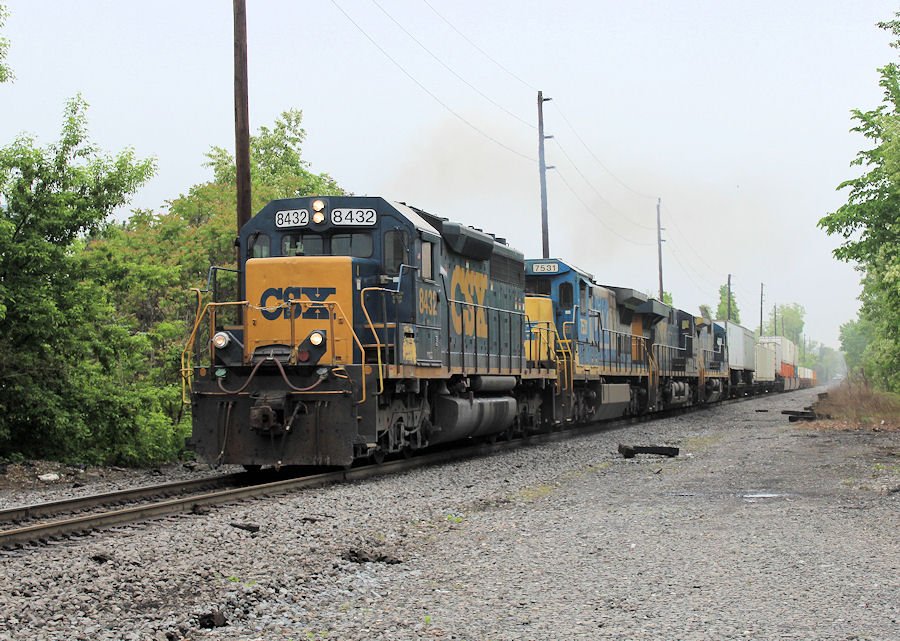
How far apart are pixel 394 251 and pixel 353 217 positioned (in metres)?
0.67

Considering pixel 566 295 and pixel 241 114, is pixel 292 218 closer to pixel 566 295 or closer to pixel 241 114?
pixel 241 114

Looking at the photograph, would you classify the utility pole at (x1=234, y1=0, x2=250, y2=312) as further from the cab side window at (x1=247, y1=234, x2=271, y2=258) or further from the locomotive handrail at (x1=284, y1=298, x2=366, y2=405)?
the locomotive handrail at (x1=284, y1=298, x2=366, y2=405)

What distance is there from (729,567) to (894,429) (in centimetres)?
1617

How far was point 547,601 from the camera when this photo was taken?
16.6 feet

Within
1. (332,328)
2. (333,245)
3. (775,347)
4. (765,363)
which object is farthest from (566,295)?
(775,347)

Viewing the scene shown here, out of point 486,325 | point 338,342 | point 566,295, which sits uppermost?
point 566,295

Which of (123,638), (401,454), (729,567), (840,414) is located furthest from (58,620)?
(840,414)

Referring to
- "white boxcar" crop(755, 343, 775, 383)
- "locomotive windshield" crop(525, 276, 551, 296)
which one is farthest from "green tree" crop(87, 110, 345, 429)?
"white boxcar" crop(755, 343, 775, 383)

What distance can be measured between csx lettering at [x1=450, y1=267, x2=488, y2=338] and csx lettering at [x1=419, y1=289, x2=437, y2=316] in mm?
752

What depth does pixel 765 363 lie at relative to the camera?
5209 centimetres

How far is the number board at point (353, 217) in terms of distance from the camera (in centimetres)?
1106

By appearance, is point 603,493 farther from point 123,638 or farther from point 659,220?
point 659,220

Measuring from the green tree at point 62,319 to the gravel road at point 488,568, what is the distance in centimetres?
469

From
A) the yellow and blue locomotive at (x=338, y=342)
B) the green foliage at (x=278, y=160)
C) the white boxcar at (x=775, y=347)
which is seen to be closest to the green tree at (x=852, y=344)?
the white boxcar at (x=775, y=347)
